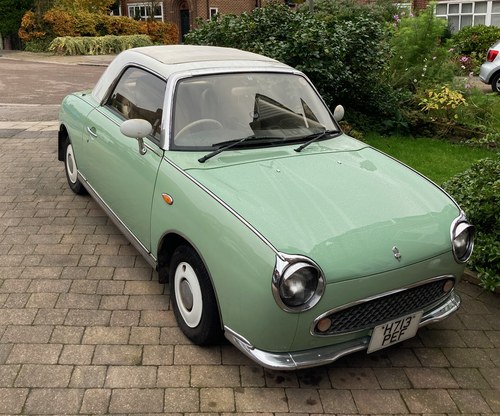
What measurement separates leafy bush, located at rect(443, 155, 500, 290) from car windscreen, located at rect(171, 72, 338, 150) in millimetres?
1311

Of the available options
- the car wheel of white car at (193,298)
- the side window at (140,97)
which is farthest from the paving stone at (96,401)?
the side window at (140,97)

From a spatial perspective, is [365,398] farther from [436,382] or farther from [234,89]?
[234,89]

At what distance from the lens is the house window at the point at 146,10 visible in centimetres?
3516

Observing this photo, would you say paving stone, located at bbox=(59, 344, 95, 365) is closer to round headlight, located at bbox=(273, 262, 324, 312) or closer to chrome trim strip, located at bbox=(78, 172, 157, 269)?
chrome trim strip, located at bbox=(78, 172, 157, 269)

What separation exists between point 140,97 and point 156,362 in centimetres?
208

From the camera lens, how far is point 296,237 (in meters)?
2.70

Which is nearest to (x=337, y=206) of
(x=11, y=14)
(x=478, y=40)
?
(x=478, y=40)

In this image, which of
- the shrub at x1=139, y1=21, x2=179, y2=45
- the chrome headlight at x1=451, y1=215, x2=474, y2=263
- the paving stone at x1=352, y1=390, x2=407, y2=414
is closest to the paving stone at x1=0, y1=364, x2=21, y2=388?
the paving stone at x1=352, y1=390, x2=407, y2=414

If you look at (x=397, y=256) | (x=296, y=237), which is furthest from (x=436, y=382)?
(x=296, y=237)

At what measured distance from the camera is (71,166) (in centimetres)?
561

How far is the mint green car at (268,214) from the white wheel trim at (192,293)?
1 centimetres

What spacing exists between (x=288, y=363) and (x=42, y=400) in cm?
132

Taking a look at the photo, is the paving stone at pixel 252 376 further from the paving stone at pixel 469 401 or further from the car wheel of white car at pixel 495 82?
the car wheel of white car at pixel 495 82

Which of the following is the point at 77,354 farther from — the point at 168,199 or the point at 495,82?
the point at 495,82
